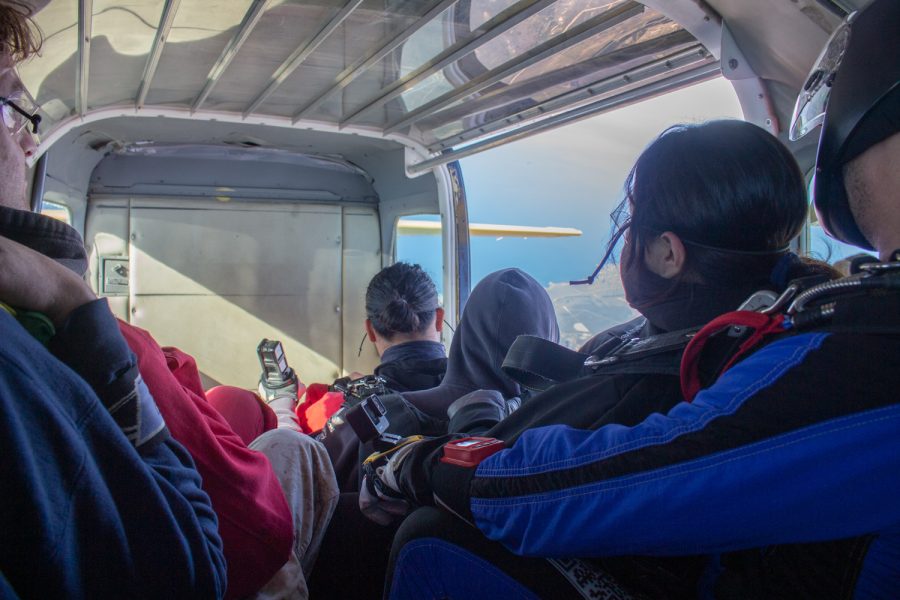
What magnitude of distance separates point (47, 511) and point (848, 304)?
1.27 meters

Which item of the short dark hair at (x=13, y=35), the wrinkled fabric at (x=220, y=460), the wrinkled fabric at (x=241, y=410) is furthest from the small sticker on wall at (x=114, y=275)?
the wrinkled fabric at (x=220, y=460)

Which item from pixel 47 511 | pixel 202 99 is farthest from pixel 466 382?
pixel 202 99

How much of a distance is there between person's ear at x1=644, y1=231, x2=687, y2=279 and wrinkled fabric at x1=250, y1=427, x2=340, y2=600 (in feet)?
4.07

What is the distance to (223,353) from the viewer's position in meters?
5.59

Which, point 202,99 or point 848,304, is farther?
point 202,99

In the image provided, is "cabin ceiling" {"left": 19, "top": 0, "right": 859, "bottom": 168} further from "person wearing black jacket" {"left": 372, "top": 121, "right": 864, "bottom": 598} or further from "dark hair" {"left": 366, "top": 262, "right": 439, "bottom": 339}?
"dark hair" {"left": 366, "top": 262, "right": 439, "bottom": 339}

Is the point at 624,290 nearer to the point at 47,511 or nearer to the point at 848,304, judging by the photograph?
the point at 848,304

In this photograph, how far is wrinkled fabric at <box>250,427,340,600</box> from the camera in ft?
6.05

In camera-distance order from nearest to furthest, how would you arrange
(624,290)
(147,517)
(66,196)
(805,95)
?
(147,517) → (805,95) → (624,290) → (66,196)

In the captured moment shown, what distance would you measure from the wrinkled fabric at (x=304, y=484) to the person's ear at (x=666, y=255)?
1241mm

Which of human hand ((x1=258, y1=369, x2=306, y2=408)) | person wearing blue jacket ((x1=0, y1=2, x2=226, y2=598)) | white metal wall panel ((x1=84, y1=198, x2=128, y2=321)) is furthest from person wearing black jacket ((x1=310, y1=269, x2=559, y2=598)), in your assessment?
white metal wall panel ((x1=84, y1=198, x2=128, y2=321))

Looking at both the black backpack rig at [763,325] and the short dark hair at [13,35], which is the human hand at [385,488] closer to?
the black backpack rig at [763,325]

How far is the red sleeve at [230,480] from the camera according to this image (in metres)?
1.32

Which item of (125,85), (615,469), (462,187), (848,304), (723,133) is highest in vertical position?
(125,85)
